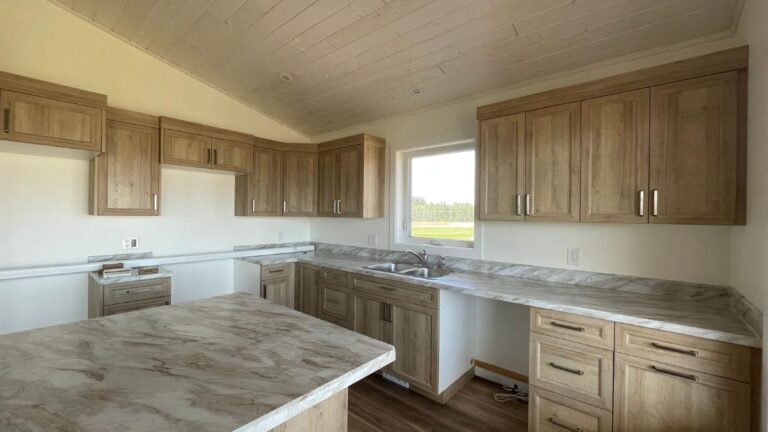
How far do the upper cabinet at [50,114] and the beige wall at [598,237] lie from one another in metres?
2.51

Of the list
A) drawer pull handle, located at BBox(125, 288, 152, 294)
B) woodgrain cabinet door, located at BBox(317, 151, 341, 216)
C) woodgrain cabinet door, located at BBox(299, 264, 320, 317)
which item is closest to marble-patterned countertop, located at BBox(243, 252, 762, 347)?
woodgrain cabinet door, located at BBox(299, 264, 320, 317)

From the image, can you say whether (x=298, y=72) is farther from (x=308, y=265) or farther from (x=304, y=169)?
(x=308, y=265)

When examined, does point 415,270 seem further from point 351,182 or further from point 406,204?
point 351,182

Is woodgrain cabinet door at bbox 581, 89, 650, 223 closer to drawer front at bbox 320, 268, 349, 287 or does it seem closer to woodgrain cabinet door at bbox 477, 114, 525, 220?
woodgrain cabinet door at bbox 477, 114, 525, 220

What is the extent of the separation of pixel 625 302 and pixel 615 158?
84 centimetres

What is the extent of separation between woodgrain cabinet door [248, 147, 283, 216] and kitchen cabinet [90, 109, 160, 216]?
0.87 meters

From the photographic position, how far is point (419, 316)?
2479mm

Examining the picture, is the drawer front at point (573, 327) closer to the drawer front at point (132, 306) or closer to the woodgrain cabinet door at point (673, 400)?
the woodgrain cabinet door at point (673, 400)

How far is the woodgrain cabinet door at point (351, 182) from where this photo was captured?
132 inches

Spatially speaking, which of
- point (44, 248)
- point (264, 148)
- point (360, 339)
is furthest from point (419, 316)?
point (44, 248)

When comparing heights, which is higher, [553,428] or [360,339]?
[360,339]

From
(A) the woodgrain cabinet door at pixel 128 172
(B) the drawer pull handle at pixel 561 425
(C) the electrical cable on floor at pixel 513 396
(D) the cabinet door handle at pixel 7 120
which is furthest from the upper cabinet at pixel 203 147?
(B) the drawer pull handle at pixel 561 425

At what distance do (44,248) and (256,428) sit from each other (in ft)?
9.89

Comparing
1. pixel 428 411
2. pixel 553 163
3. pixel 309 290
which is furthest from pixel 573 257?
pixel 309 290
